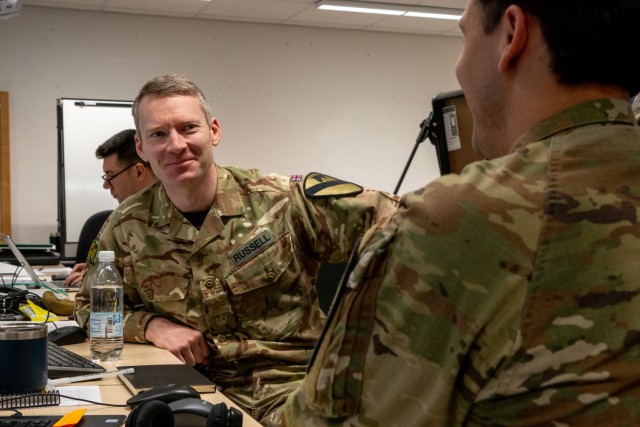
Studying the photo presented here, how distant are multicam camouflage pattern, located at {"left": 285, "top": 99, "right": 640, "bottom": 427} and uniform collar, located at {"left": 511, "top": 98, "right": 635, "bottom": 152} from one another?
28mm

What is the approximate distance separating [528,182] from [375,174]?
20.6ft

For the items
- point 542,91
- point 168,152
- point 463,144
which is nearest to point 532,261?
point 542,91

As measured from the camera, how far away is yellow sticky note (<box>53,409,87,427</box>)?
1185 millimetres

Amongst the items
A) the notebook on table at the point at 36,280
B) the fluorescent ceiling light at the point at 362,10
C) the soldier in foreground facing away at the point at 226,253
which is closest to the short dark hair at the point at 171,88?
the soldier in foreground facing away at the point at 226,253

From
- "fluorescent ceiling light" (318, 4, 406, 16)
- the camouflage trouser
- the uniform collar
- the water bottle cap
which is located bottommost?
the camouflage trouser

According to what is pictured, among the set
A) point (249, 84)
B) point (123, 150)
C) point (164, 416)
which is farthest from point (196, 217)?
point (249, 84)

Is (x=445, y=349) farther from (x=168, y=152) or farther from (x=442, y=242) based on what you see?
(x=168, y=152)

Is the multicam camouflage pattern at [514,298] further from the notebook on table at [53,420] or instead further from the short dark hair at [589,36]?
the notebook on table at [53,420]

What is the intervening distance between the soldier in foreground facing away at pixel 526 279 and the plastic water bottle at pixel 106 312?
43.8 inches

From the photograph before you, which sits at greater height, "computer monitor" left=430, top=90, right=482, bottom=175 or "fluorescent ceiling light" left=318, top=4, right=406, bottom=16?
"fluorescent ceiling light" left=318, top=4, right=406, bottom=16

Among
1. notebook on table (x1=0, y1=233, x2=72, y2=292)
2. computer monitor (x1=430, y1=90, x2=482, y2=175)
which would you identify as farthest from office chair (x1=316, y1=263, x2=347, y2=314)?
notebook on table (x1=0, y1=233, x2=72, y2=292)

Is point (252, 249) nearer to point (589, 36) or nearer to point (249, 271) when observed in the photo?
point (249, 271)

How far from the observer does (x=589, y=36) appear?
77 centimetres

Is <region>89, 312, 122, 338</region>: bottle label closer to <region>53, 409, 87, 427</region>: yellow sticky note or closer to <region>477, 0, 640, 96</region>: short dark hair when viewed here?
<region>53, 409, 87, 427</region>: yellow sticky note
